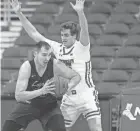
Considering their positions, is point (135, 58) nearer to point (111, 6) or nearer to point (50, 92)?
point (111, 6)


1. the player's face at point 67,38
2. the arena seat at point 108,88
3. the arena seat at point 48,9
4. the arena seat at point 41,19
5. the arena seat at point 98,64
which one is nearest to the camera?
the player's face at point 67,38

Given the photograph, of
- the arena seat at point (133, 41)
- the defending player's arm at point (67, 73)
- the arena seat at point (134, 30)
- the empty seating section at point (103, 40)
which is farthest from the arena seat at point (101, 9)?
the defending player's arm at point (67, 73)

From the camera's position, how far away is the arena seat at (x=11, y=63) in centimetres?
1096

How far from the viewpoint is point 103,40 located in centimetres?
1116

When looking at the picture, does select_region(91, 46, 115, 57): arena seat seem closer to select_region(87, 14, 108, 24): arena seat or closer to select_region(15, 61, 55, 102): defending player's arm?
select_region(87, 14, 108, 24): arena seat

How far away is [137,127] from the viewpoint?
6945 millimetres

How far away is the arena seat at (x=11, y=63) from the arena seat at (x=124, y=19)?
2262 mm

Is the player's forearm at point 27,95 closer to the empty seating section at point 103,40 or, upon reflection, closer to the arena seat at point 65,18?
the empty seating section at point 103,40

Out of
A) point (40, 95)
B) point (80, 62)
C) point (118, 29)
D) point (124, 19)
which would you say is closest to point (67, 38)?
point (80, 62)

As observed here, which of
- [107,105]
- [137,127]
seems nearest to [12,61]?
[107,105]

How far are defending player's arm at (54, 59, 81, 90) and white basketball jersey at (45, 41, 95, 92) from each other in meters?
0.14

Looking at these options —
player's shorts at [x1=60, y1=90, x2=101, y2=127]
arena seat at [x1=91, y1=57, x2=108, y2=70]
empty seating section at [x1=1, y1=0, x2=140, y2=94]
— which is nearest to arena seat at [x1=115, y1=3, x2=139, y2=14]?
empty seating section at [x1=1, y1=0, x2=140, y2=94]

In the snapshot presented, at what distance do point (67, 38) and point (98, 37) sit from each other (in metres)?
4.73

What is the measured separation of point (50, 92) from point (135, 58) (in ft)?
14.4
